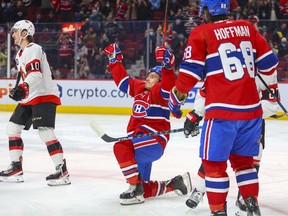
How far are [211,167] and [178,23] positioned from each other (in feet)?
25.8

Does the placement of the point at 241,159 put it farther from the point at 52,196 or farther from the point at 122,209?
the point at 52,196

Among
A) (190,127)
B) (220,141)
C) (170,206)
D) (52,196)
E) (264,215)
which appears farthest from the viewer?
(52,196)

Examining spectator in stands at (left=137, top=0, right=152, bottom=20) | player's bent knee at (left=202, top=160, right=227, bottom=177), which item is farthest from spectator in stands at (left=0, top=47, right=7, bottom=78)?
player's bent knee at (left=202, top=160, right=227, bottom=177)

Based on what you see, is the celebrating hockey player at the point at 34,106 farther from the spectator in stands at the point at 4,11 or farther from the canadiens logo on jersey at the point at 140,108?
the spectator in stands at the point at 4,11

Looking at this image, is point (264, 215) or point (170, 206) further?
point (170, 206)

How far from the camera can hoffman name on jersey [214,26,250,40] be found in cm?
286

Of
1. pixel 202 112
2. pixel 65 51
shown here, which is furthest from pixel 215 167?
pixel 65 51

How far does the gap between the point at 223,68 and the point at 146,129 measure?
111 cm

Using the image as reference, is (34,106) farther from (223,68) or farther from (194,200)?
(223,68)

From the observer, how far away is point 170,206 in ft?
12.0

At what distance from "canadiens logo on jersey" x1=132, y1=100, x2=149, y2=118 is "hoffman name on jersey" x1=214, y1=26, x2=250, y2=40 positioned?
1.09 metres

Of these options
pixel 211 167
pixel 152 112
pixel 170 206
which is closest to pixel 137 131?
pixel 152 112

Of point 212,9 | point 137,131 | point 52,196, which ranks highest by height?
point 212,9

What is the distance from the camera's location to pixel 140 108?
388 cm
